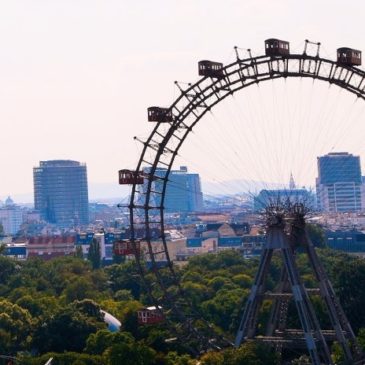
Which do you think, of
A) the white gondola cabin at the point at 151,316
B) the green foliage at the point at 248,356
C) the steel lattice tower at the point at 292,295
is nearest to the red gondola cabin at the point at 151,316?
the white gondola cabin at the point at 151,316

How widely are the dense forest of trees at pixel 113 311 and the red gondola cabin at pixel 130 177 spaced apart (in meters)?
8.37

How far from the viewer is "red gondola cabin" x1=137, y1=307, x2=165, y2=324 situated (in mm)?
83688

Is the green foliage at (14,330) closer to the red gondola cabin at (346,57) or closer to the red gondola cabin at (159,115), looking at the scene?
the red gondola cabin at (159,115)

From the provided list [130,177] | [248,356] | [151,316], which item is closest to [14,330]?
[130,177]

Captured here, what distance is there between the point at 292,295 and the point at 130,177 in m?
12.4

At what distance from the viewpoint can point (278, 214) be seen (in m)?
78.4

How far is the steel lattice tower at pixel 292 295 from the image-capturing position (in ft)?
253

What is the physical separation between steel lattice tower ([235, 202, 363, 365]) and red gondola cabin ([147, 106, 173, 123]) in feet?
27.9

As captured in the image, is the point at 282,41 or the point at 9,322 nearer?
the point at 282,41

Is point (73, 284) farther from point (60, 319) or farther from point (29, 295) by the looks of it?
point (60, 319)

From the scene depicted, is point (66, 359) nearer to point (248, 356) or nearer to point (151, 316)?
point (151, 316)

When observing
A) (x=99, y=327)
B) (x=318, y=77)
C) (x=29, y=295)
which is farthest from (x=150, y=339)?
(x=29, y=295)

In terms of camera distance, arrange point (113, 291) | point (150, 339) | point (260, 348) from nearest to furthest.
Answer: point (260, 348)
point (150, 339)
point (113, 291)

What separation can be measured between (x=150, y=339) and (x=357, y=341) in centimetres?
1581
